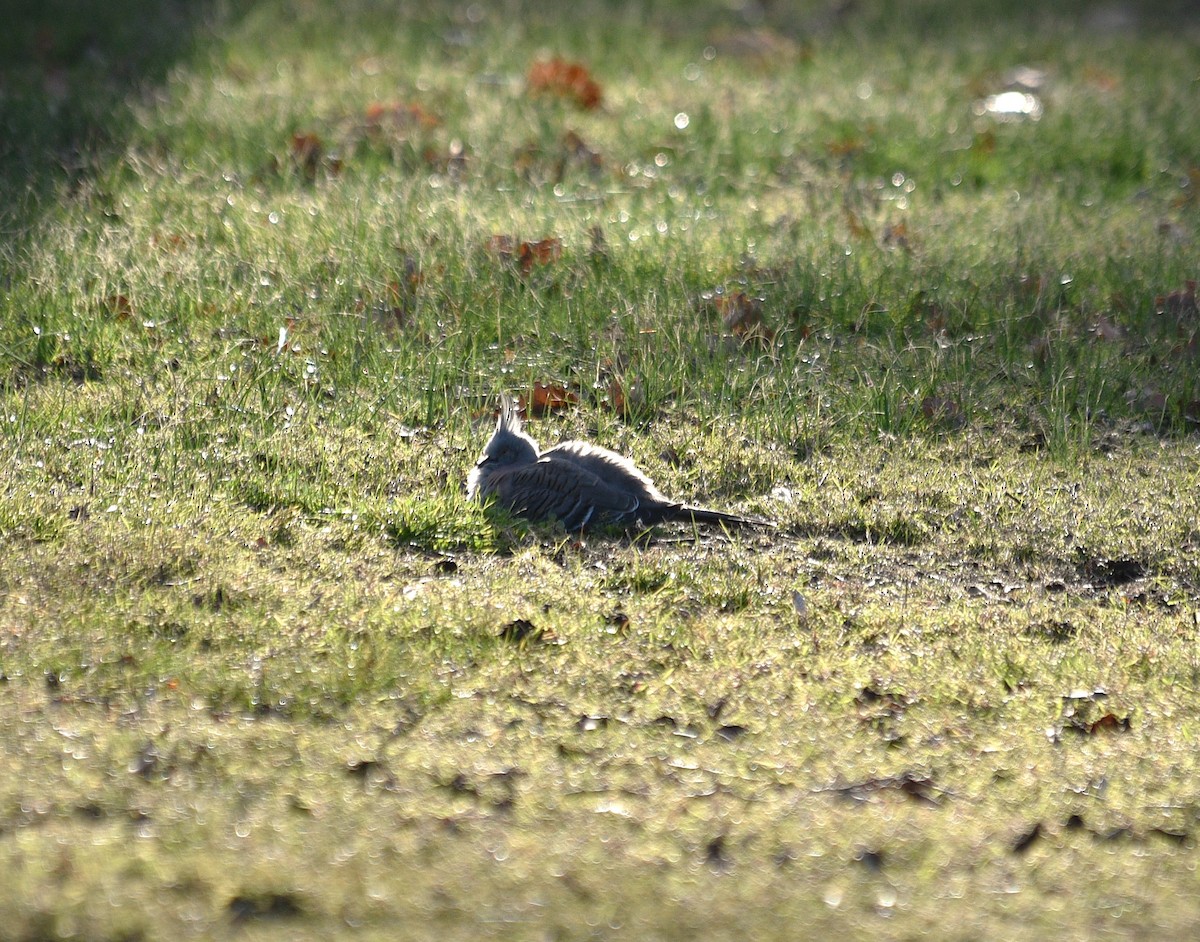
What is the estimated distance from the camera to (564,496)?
602cm

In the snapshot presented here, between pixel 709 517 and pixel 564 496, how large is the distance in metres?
0.67

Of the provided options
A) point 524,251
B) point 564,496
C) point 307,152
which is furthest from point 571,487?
point 307,152

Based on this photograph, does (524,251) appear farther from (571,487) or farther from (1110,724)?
(1110,724)

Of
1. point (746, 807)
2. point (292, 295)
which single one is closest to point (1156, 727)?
point (746, 807)

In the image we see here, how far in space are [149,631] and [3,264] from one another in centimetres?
401

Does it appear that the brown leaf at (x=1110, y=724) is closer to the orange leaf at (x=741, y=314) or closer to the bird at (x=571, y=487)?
the bird at (x=571, y=487)

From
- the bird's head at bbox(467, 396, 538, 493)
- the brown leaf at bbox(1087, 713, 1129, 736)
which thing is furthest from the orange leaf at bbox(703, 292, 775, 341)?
the brown leaf at bbox(1087, 713, 1129, 736)

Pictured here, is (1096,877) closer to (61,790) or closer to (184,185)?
(61,790)

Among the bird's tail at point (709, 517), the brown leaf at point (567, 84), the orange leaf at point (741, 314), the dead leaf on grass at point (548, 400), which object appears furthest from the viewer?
the brown leaf at point (567, 84)

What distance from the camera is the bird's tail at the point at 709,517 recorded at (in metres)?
6.11

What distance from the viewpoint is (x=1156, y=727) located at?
15.1 ft

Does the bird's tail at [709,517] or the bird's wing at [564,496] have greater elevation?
the bird's wing at [564,496]

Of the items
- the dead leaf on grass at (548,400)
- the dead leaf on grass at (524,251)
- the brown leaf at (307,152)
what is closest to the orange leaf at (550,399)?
the dead leaf on grass at (548,400)

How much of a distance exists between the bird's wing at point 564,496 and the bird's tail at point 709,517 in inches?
7.7
